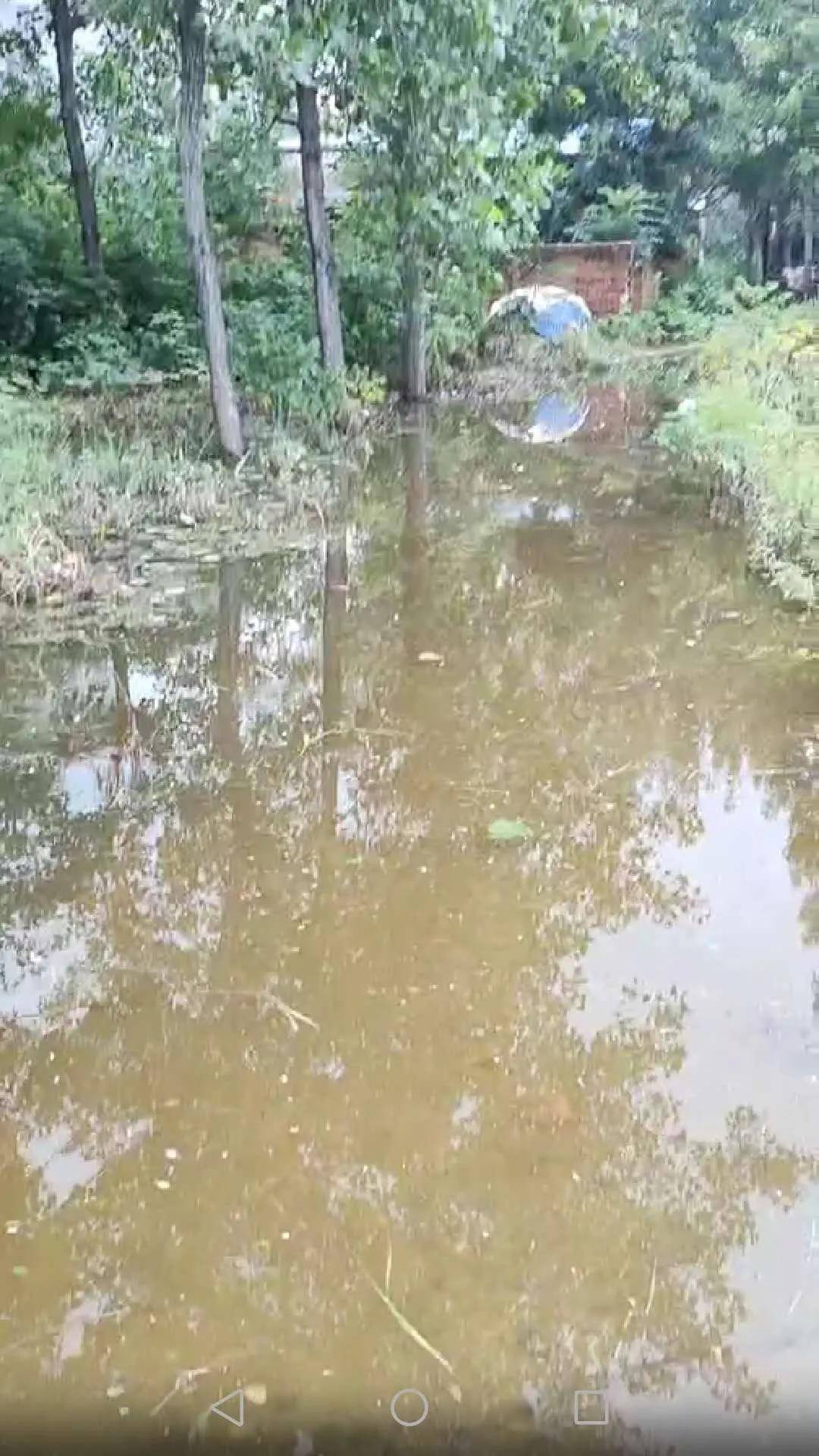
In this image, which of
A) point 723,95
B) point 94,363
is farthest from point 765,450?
point 723,95

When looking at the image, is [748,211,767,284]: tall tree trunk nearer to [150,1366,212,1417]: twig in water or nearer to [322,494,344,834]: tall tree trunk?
[322,494,344,834]: tall tree trunk

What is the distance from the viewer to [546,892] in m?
4.12

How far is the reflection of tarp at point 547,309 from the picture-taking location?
18.7 metres

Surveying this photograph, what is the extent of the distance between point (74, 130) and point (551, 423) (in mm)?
7023

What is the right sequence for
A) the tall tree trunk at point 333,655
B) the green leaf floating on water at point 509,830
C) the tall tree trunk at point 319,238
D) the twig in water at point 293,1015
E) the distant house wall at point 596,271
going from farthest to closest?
the distant house wall at point 596,271
the tall tree trunk at point 319,238
the tall tree trunk at point 333,655
the green leaf floating on water at point 509,830
the twig in water at point 293,1015

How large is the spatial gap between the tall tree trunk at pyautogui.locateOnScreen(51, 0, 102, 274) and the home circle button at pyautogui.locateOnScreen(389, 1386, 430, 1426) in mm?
15603

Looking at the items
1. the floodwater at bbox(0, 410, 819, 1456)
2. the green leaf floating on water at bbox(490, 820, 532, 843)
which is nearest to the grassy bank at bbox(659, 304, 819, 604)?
the floodwater at bbox(0, 410, 819, 1456)

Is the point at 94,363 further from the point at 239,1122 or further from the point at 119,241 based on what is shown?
the point at 239,1122

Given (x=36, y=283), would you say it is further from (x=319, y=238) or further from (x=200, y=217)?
(x=200, y=217)

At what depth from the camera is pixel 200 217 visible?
1009 cm

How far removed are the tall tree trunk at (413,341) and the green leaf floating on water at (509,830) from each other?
10993mm

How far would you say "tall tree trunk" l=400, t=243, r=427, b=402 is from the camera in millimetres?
14367

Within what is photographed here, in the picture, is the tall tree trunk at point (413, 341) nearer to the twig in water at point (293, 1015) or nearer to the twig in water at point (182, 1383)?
the twig in water at point (293, 1015)

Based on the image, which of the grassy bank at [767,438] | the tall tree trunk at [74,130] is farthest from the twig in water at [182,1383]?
the tall tree trunk at [74,130]
